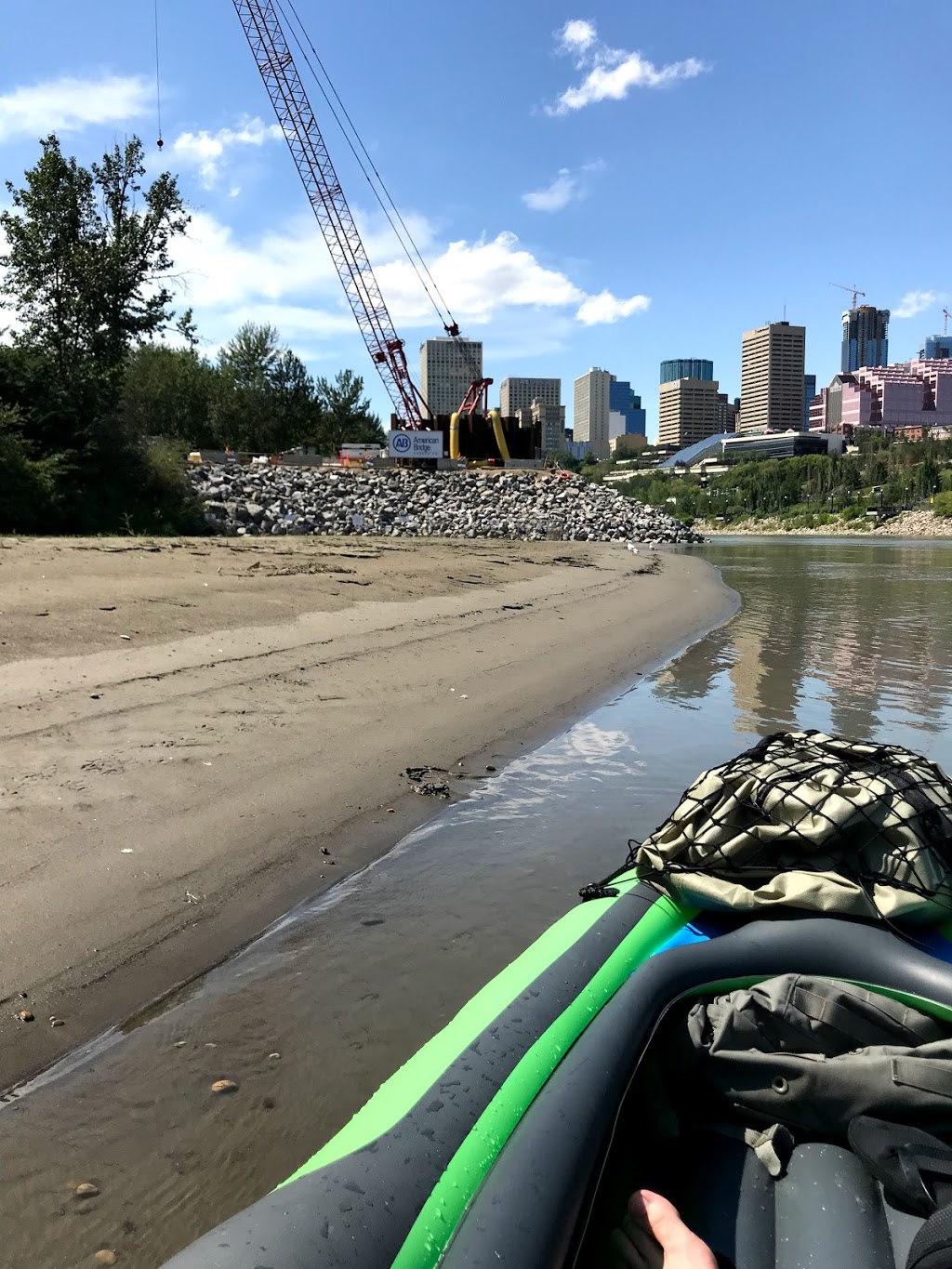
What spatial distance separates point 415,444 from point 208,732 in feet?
122

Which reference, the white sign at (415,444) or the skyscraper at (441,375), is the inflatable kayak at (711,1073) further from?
the skyscraper at (441,375)

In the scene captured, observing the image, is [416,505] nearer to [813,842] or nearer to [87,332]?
[87,332]

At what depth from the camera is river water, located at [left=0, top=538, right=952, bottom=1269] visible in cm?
210

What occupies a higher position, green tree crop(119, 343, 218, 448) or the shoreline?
green tree crop(119, 343, 218, 448)

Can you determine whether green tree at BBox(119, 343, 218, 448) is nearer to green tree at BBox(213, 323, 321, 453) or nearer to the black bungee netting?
green tree at BBox(213, 323, 321, 453)

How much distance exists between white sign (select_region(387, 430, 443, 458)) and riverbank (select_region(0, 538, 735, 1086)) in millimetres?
29067

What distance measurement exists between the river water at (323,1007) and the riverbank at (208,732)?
20 centimetres

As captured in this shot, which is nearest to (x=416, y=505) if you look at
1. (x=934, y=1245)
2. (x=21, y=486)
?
(x=21, y=486)

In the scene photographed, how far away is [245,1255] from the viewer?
1.34 m

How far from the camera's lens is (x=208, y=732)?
5.46 meters

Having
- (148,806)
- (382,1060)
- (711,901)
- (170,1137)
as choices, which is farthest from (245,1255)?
(148,806)

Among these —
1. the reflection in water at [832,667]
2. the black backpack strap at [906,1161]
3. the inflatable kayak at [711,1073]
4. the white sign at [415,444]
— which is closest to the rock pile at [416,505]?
the white sign at [415,444]

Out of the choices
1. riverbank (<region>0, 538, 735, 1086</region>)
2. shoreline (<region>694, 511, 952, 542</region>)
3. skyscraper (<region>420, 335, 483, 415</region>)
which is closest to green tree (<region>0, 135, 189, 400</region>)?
riverbank (<region>0, 538, 735, 1086</region>)

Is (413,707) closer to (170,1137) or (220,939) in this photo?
(220,939)
